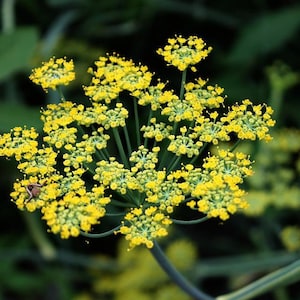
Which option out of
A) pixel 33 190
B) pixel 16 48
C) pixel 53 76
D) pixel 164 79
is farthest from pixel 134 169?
pixel 164 79

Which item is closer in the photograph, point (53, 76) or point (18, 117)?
point (53, 76)

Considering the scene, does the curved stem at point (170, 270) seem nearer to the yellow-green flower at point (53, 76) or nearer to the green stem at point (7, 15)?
the yellow-green flower at point (53, 76)

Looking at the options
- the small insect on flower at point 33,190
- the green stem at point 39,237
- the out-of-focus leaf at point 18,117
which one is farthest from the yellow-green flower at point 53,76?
the green stem at point 39,237

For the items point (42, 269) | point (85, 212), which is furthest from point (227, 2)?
point (85, 212)

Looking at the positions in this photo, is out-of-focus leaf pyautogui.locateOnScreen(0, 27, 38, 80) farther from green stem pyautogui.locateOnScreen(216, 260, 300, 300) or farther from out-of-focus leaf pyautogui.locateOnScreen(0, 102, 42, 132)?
green stem pyautogui.locateOnScreen(216, 260, 300, 300)

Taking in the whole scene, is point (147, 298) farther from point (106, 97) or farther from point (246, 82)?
point (106, 97)

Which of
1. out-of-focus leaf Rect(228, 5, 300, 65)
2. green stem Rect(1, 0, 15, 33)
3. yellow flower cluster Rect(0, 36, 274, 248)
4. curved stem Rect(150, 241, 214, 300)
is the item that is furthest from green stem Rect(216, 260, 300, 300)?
green stem Rect(1, 0, 15, 33)

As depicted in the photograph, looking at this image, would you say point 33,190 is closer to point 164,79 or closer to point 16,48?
point 16,48
